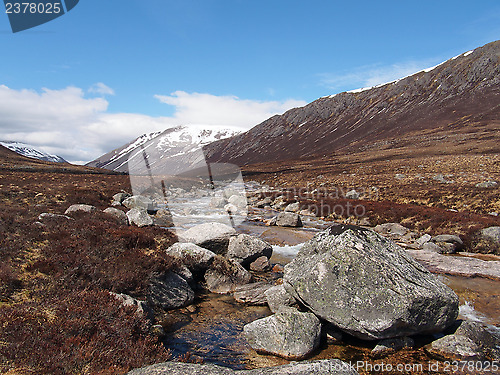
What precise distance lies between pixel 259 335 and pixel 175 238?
8.43 m

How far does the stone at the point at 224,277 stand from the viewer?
39.9 feet

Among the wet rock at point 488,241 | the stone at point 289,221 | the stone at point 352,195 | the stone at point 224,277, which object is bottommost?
the wet rock at point 488,241

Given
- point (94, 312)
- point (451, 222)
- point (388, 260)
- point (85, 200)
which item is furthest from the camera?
point (85, 200)

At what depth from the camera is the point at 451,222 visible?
22547 millimetres

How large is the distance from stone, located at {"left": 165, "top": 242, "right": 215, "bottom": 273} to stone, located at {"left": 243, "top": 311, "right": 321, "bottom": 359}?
4825 mm

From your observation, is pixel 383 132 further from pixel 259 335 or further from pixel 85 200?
pixel 259 335

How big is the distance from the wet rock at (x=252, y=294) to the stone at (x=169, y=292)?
187 centimetres

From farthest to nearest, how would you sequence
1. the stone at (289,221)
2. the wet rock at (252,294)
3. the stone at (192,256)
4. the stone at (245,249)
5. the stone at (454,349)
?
the stone at (289,221), the stone at (245,249), the stone at (192,256), the wet rock at (252,294), the stone at (454,349)

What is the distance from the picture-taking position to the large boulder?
7762 mm

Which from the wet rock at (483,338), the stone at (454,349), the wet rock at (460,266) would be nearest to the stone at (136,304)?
the stone at (454,349)

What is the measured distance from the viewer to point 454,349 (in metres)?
7.66

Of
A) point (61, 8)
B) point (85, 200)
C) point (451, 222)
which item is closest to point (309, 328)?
point (61, 8)

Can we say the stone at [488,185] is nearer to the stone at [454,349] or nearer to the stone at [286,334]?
the stone at [454,349]

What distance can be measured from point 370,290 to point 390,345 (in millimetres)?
1566
